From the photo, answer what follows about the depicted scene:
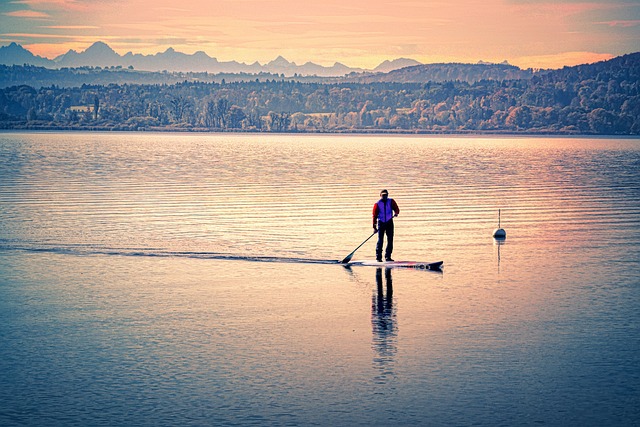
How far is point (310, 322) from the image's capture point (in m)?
20.6

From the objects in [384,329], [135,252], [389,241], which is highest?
[389,241]

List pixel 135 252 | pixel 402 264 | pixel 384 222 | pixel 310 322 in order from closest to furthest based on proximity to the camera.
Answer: pixel 310 322
pixel 402 264
pixel 384 222
pixel 135 252

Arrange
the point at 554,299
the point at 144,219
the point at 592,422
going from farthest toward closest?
1. the point at 144,219
2. the point at 554,299
3. the point at 592,422

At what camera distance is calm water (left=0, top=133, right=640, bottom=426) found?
14.8m

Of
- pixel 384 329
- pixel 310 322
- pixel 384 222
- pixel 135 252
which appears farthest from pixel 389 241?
pixel 384 329

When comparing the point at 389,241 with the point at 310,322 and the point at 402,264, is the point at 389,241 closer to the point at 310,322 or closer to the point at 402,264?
the point at 402,264

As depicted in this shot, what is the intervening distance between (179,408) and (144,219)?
29.0 metres

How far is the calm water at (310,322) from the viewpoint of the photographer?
14758 millimetres

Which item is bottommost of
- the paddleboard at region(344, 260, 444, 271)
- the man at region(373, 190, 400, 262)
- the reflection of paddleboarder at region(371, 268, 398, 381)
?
the reflection of paddleboarder at region(371, 268, 398, 381)

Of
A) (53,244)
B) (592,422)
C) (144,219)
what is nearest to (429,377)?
(592,422)

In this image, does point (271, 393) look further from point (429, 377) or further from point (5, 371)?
point (5, 371)

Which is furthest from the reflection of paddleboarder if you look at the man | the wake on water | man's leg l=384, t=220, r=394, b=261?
the wake on water

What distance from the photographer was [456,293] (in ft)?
78.8

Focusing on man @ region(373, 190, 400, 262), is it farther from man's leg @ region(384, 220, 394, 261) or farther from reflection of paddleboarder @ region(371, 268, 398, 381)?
reflection of paddleboarder @ region(371, 268, 398, 381)
